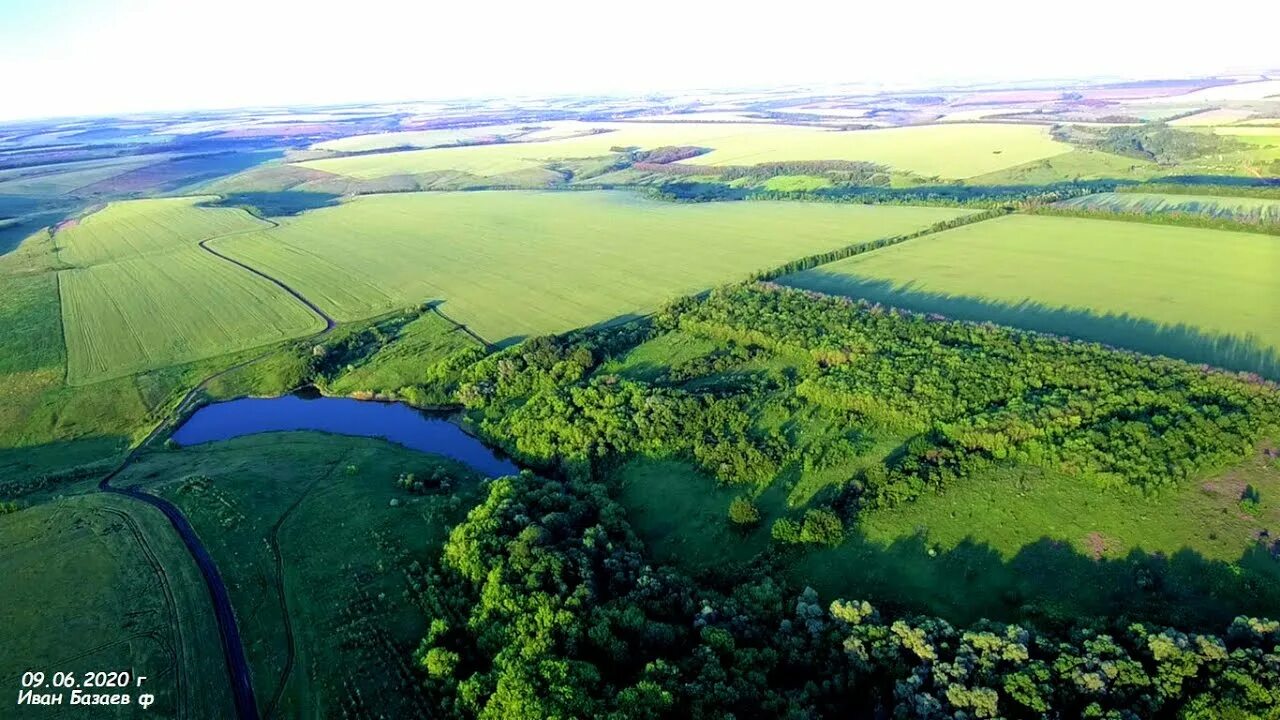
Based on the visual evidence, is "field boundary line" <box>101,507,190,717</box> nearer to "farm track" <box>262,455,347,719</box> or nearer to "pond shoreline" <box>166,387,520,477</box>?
"farm track" <box>262,455,347,719</box>

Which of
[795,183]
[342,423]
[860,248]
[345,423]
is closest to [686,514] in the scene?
[345,423]

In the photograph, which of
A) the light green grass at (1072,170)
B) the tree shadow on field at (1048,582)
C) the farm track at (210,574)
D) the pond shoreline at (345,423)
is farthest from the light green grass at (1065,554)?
the light green grass at (1072,170)

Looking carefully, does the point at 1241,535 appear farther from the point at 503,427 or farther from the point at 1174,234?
the point at 1174,234

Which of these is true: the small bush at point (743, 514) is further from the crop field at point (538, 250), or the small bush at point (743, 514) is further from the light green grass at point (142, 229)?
the light green grass at point (142, 229)

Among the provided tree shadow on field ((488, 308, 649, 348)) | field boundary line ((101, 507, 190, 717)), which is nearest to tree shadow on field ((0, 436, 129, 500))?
field boundary line ((101, 507, 190, 717))

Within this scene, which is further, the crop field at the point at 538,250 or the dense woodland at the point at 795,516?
the crop field at the point at 538,250
